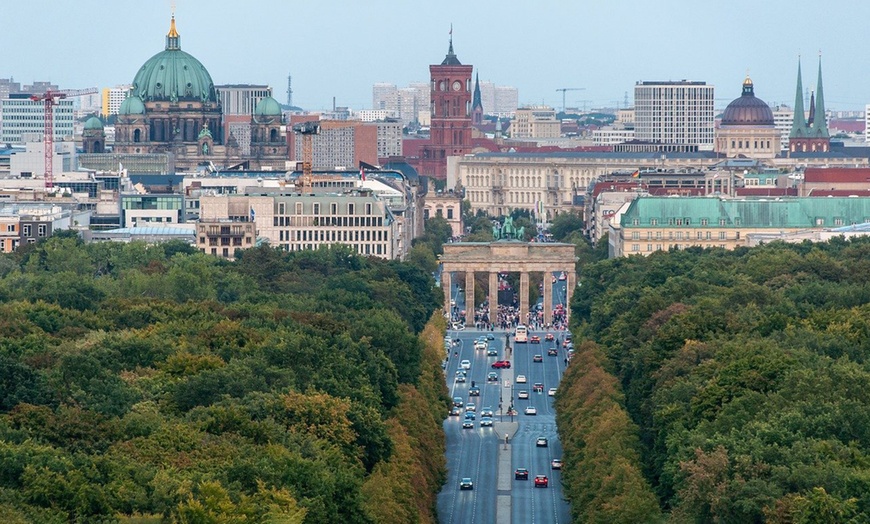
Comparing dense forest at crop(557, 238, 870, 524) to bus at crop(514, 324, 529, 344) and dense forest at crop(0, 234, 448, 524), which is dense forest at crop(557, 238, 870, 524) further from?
bus at crop(514, 324, 529, 344)

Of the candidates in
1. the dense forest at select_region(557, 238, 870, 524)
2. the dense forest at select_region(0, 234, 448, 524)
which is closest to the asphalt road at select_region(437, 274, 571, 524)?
the dense forest at select_region(557, 238, 870, 524)

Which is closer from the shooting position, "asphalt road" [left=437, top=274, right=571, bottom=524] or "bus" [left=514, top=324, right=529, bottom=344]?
"asphalt road" [left=437, top=274, right=571, bottom=524]

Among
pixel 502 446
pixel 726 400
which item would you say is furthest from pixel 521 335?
pixel 726 400

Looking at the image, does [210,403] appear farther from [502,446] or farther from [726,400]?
[502,446]

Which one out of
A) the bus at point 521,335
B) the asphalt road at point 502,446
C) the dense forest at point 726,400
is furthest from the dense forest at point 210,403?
the bus at point 521,335

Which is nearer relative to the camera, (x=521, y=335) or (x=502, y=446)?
(x=502, y=446)

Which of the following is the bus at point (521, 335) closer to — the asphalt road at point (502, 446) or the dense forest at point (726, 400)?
the asphalt road at point (502, 446)
